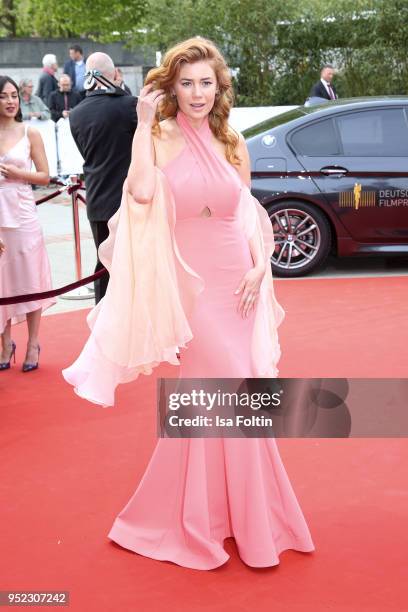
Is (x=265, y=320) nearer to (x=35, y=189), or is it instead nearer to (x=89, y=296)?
(x=89, y=296)

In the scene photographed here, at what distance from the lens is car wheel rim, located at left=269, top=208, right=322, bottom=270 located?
10.2 meters

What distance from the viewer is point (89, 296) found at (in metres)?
9.76

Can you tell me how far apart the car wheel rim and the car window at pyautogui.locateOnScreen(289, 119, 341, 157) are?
24.8 inches

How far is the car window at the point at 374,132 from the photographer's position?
10281mm

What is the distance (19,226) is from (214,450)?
3.48 metres

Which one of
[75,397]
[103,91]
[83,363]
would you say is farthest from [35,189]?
[83,363]

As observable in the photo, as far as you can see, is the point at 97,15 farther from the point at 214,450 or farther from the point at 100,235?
the point at 214,450

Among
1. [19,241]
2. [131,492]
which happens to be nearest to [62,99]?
[19,241]

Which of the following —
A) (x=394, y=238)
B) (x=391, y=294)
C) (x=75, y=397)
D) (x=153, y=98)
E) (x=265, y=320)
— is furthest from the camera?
(x=394, y=238)

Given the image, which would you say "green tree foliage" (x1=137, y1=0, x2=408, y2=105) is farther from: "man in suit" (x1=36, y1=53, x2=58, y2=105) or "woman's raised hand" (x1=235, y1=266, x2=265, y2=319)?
"woman's raised hand" (x1=235, y1=266, x2=265, y2=319)

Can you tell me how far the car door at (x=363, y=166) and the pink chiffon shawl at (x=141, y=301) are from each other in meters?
6.23

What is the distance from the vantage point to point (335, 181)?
1016 centimetres

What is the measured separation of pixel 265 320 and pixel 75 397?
2759mm

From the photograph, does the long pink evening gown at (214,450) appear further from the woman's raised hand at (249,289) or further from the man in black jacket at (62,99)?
the man in black jacket at (62,99)
